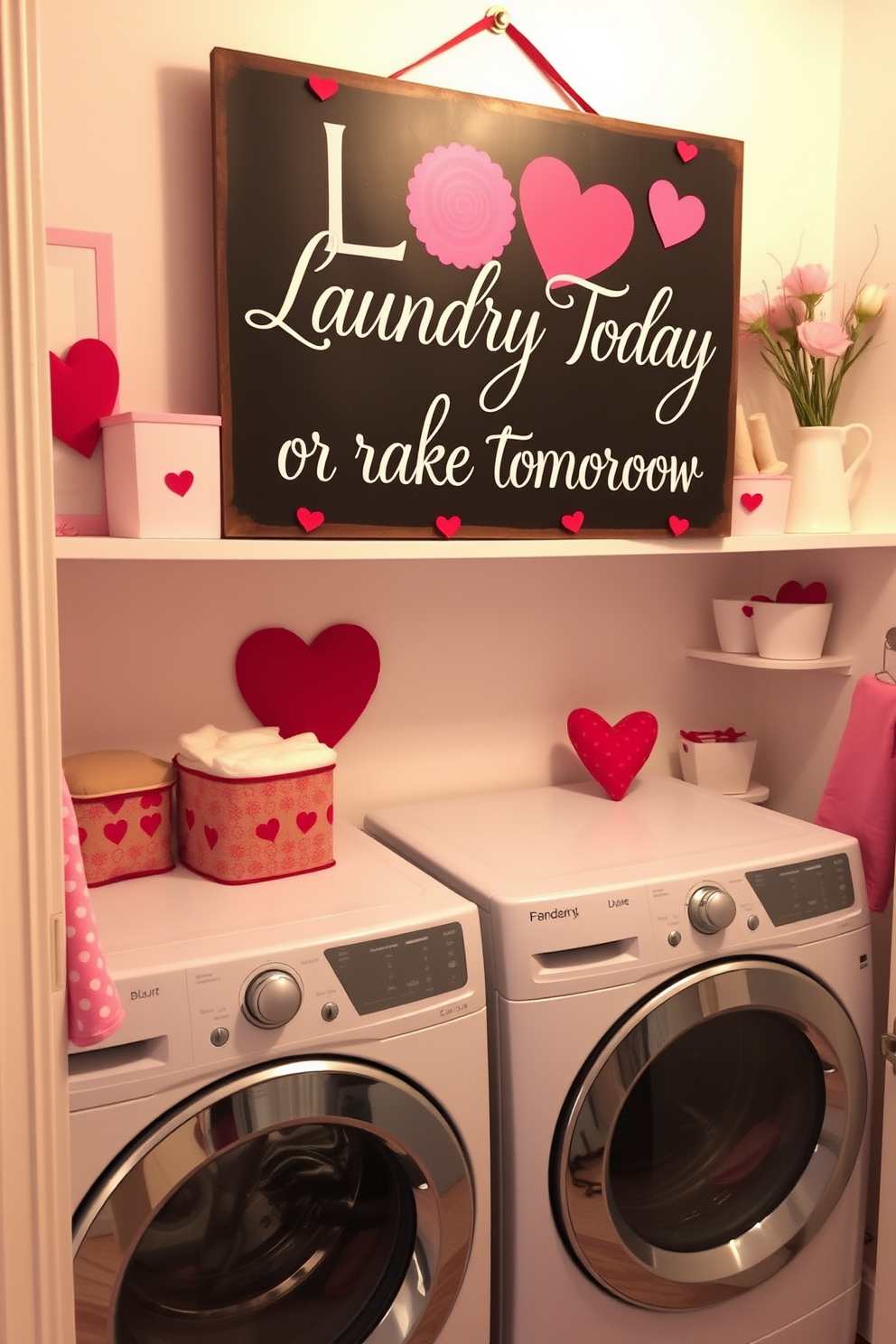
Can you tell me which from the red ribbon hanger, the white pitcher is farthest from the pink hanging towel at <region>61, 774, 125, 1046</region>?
the white pitcher

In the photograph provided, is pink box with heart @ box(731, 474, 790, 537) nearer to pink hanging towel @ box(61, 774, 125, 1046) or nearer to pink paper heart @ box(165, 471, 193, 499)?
pink paper heart @ box(165, 471, 193, 499)

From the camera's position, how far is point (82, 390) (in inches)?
63.5

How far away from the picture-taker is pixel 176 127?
167 centimetres

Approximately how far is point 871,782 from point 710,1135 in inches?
25.5

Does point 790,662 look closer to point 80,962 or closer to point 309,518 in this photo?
point 309,518

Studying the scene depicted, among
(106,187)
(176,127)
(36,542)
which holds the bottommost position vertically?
(36,542)

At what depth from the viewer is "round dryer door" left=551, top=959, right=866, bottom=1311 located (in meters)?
1.55

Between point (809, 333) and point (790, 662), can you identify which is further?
point (790, 662)

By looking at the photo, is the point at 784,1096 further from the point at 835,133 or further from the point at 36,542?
the point at 835,133

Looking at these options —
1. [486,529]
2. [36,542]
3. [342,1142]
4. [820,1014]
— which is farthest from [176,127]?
[820,1014]

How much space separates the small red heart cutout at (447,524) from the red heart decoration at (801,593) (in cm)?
77

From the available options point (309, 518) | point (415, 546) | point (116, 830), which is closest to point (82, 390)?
point (309, 518)

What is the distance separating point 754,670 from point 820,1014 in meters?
0.88

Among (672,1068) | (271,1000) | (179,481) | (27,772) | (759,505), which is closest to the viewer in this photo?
(27,772)
